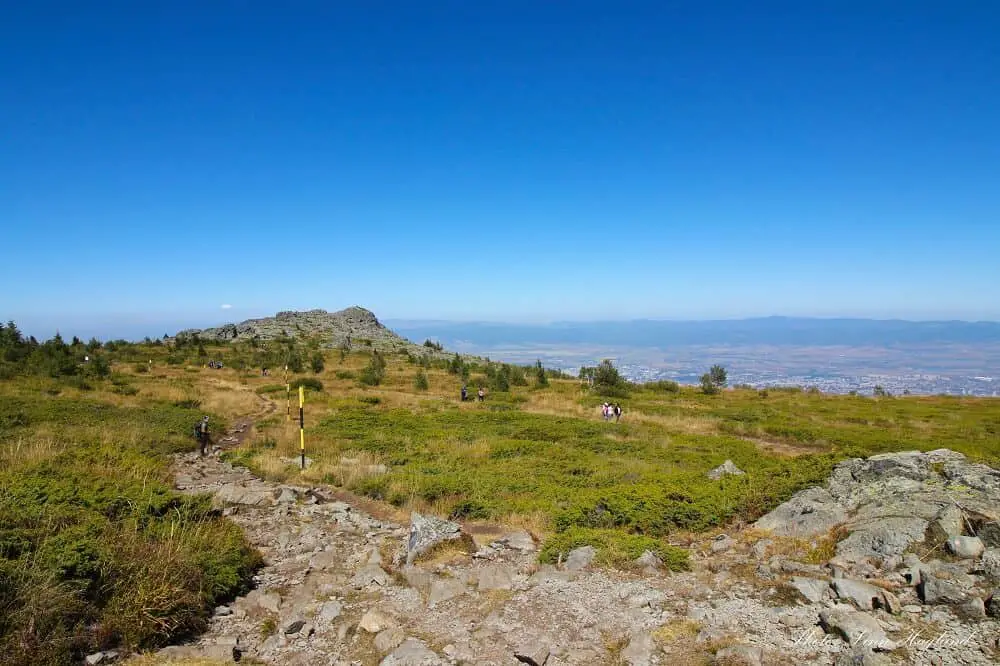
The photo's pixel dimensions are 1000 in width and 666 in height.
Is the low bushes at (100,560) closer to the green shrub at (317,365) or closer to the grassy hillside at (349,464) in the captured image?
the grassy hillside at (349,464)

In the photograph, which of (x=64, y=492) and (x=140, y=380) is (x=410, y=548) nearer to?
(x=64, y=492)

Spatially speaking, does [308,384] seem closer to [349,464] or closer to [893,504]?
[349,464]

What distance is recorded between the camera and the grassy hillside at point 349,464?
7.46 m

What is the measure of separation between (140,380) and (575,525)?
127 feet

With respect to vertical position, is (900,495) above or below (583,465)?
above

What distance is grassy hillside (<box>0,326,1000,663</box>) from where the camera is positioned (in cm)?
746

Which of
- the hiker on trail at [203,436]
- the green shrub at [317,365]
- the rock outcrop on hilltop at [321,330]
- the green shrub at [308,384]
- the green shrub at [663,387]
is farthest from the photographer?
the rock outcrop on hilltop at [321,330]

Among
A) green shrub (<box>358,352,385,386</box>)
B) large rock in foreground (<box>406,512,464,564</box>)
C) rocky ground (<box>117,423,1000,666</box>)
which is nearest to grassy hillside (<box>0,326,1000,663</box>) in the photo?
green shrub (<box>358,352,385,386</box>)

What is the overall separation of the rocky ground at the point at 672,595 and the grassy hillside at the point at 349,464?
2.81 feet

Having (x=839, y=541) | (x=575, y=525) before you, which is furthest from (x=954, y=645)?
(x=575, y=525)

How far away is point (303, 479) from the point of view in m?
16.5

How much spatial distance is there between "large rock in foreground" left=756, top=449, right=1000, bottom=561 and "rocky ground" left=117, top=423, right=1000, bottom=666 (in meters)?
0.04

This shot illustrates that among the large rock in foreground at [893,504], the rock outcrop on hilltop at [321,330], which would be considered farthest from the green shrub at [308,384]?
the large rock in foreground at [893,504]

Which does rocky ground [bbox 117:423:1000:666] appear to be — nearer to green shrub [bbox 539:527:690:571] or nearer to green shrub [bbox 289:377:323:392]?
green shrub [bbox 539:527:690:571]
